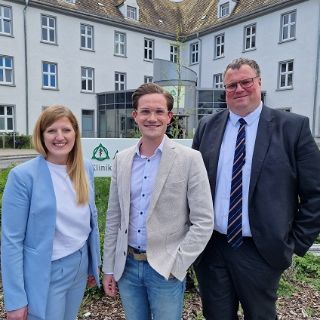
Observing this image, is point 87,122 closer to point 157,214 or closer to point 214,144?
point 214,144

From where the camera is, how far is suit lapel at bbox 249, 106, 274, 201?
2109 millimetres

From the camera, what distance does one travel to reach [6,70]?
22.0 metres

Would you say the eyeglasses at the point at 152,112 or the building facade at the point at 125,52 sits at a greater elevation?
the building facade at the point at 125,52

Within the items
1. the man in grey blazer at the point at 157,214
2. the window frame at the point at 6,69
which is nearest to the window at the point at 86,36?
the window frame at the point at 6,69

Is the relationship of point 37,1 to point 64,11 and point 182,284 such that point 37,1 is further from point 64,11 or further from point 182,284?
point 182,284

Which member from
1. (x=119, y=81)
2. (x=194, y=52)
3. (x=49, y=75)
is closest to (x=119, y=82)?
(x=119, y=81)

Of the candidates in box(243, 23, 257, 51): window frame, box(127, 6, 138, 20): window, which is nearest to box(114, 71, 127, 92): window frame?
box(127, 6, 138, 20): window

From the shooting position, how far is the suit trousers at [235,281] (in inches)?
85.5

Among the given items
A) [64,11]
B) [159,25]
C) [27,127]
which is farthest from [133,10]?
[27,127]

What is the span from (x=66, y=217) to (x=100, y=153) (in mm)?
3532

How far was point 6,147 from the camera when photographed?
21453 mm

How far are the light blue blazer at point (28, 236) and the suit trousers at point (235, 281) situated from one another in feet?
3.40

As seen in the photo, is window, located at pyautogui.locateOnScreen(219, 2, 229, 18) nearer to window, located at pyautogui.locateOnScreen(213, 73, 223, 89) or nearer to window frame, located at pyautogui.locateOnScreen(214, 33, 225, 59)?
window frame, located at pyautogui.locateOnScreen(214, 33, 225, 59)

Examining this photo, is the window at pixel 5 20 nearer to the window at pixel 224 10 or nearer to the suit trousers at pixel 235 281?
the window at pixel 224 10
